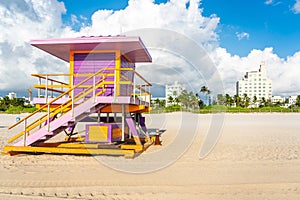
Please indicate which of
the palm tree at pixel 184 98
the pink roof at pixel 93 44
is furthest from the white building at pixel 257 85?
the pink roof at pixel 93 44

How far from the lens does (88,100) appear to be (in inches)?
399

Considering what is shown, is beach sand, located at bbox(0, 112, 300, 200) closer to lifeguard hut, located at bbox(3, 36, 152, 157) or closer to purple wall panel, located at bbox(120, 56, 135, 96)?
lifeguard hut, located at bbox(3, 36, 152, 157)

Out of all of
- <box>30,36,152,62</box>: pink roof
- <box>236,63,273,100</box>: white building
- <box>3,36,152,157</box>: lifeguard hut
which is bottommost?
<box>3,36,152,157</box>: lifeguard hut

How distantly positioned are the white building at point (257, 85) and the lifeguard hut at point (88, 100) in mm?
165385

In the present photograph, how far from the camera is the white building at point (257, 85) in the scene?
166000 mm

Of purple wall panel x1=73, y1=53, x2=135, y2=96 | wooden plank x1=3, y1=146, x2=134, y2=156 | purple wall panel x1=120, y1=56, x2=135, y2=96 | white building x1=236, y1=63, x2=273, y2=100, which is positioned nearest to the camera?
wooden plank x1=3, y1=146, x2=134, y2=156

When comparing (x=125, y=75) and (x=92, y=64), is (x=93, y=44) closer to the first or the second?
(x=92, y=64)

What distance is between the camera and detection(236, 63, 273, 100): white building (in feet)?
545

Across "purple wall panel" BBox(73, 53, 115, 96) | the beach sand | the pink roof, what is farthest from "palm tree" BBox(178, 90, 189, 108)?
the beach sand

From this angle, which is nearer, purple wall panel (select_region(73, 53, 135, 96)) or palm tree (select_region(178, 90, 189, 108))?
purple wall panel (select_region(73, 53, 135, 96))

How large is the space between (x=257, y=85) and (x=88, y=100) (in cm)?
17250

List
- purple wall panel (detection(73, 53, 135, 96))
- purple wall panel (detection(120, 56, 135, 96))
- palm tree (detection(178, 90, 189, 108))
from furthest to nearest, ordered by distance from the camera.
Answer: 1. palm tree (detection(178, 90, 189, 108))
2. purple wall panel (detection(120, 56, 135, 96))
3. purple wall panel (detection(73, 53, 135, 96))

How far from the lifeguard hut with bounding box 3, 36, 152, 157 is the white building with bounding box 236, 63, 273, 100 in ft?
543

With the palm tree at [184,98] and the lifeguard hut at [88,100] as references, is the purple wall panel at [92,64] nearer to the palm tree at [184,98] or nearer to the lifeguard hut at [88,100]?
the lifeguard hut at [88,100]
